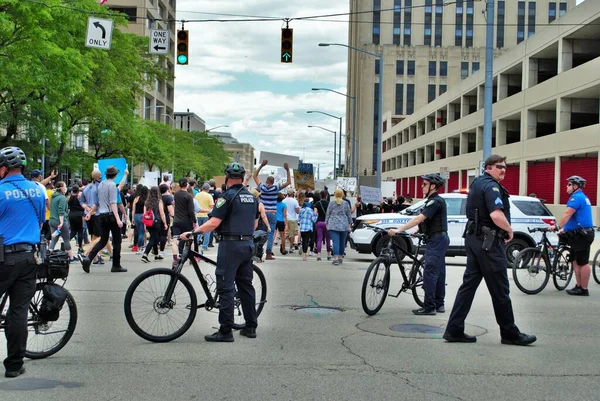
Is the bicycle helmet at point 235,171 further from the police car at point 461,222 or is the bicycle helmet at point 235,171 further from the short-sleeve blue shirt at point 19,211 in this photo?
the police car at point 461,222

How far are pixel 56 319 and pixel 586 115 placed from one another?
117 feet

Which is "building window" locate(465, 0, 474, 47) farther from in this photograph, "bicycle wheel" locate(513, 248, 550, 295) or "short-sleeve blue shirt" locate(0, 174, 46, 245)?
"short-sleeve blue shirt" locate(0, 174, 46, 245)

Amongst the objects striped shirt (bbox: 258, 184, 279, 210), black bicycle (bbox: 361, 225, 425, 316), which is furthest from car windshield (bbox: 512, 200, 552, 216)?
black bicycle (bbox: 361, 225, 425, 316)

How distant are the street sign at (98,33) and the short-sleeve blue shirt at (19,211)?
44.3 feet

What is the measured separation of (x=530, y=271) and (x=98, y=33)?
43.1 feet

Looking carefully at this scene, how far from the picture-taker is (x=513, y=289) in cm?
1180

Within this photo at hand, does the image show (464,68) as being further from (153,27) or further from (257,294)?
(257,294)

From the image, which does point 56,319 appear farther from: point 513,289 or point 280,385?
point 513,289

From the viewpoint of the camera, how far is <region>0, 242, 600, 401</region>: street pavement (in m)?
5.29

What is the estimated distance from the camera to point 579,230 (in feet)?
35.7

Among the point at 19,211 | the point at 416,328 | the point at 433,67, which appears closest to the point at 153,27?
the point at 433,67

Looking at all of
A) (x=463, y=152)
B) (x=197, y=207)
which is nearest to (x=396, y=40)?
(x=463, y=152)

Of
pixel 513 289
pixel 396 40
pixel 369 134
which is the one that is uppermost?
pixel 396 40

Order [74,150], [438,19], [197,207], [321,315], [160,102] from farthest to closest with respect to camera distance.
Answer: [438,19]
[160,102]
[74,150]
[197,207]
[321,315]
